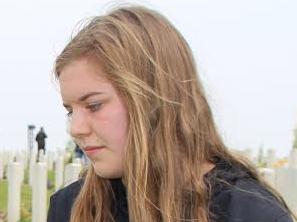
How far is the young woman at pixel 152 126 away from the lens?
6.32 ft

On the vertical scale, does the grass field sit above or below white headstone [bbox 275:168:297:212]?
below

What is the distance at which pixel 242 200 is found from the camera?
1.91m

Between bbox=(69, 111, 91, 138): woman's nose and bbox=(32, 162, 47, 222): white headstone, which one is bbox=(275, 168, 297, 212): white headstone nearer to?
bbox=(32, 162, 47, 222): white headstone

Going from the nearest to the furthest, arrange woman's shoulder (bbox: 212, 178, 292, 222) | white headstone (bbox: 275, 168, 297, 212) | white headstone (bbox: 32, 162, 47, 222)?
woman's shoulder (bbox: 212, 178, 292, 222) → white headstone (bbox: 275, 168, 297, 212) → white headstone (bbox: 32, 162, 47, 222)

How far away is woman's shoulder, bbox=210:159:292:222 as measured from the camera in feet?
6.17

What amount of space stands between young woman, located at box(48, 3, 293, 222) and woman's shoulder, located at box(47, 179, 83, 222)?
0.35 m

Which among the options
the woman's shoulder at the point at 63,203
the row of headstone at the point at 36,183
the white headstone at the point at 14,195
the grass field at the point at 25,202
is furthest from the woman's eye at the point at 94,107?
the white headstone at the point at 14,195

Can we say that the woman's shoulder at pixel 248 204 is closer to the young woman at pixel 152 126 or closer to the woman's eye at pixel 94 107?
the young woman at pixel 152 126

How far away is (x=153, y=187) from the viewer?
200cm

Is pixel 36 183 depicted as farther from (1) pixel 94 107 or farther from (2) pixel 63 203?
(1) pixel 94 107

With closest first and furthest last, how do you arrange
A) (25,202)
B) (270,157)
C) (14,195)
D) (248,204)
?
1. (248,204)
2. (14,195)
3. (25,202)
4. (270,157)

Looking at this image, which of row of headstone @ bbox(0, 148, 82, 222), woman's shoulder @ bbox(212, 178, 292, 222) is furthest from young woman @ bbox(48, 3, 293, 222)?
row of headstone @ bbox(0, 148, 82, 222)

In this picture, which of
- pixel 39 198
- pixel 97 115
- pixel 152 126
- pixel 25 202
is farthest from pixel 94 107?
pixel 25 202

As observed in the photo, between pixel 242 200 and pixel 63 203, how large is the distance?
71 cm
